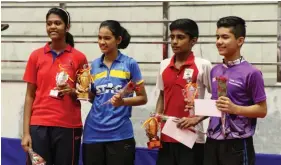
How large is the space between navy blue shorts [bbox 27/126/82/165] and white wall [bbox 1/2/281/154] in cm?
148

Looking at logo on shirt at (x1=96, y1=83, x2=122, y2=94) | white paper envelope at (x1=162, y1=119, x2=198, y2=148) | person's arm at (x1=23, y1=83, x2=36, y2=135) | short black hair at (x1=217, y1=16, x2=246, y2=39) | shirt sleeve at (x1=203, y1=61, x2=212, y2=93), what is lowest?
white paper envelope at (x1=162, y1=119, x2=198, y2=148)

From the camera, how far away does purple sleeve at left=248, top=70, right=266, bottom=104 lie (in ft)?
7.46

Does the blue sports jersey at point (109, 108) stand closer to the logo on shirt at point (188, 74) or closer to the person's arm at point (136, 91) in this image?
the person's arm at point (136, 91)

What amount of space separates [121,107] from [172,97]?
0.29 meters

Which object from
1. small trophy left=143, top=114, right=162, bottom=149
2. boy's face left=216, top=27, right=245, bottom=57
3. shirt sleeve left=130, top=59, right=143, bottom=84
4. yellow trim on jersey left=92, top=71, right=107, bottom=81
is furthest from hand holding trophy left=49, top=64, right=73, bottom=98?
boy's face left=216, top=27, right=245, bottom=57

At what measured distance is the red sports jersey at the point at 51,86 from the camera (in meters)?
2.62

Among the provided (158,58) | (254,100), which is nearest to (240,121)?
(254,100)

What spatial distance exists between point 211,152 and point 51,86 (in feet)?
3.13

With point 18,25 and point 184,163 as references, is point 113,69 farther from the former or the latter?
point 18,25

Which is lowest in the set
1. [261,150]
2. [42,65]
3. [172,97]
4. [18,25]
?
[261,150]

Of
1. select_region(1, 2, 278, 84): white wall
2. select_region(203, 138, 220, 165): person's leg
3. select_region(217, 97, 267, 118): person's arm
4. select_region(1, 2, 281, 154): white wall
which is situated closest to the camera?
select_region(217, 97, 267, 118): person's arm

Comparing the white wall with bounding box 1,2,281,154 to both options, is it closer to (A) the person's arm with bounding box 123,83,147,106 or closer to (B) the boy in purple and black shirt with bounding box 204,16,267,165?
(A) the person's arm with bounding box 123,83,147,106

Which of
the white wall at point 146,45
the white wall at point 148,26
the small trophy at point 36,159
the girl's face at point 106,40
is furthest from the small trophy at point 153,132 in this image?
the white wall at point 148,26

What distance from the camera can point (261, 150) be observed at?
3.82 m
